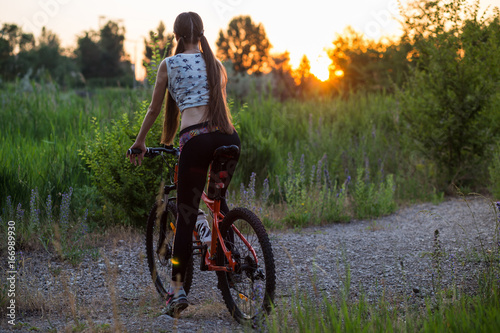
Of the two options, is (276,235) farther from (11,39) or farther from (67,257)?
(11,39)

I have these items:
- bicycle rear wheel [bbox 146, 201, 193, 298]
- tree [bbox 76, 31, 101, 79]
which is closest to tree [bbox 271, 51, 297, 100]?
bicycle rear wheel [bbox 146, 201, 193, 298]

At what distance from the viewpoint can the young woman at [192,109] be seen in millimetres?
3195

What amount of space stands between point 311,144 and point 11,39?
350 inches

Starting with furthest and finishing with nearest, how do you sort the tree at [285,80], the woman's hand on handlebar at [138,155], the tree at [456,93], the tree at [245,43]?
the tree at [245,43] < the tree at [285,80] < the tree at [456,93] < the woman's hand on handlebar at [138,155]

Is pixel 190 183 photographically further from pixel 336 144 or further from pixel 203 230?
pixel 336 144

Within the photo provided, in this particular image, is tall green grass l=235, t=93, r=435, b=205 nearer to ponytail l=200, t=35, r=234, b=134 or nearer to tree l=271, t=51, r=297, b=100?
ponytail l=200, t=35, r=234, b=134

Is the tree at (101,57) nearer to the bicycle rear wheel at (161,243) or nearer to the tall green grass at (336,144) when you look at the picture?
the tall green grass at (336,144)

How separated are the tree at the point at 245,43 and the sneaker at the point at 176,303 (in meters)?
55.8

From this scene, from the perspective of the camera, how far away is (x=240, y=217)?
10.6 feet

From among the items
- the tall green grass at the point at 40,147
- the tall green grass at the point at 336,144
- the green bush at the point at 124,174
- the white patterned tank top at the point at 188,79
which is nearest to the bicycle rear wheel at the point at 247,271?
the white patterned tank top at the point at 188,79

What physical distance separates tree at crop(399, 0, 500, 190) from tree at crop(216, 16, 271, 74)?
50.2 metres

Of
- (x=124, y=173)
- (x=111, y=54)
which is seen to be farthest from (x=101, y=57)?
(x=124, y=173)

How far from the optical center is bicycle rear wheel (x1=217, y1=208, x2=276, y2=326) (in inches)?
123

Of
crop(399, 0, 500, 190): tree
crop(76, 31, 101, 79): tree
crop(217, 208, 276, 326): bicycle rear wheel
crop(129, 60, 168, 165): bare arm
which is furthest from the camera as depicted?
crop(76, 31, 101, 79): tree
